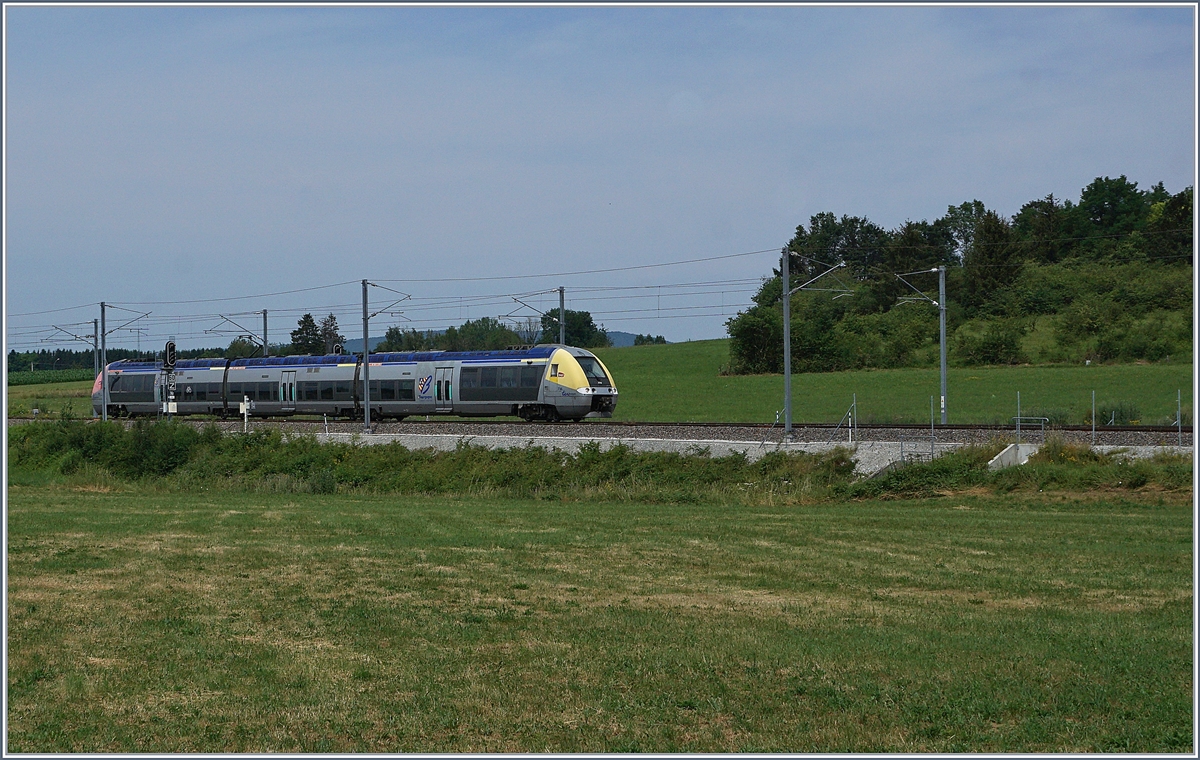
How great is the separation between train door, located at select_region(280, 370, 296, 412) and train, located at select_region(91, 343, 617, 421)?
5 centimetres

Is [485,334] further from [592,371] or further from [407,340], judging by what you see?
[592,371]

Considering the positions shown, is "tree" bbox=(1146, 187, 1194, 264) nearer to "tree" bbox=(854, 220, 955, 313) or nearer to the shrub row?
"tree" bbox=(854, 220, 955, 313)

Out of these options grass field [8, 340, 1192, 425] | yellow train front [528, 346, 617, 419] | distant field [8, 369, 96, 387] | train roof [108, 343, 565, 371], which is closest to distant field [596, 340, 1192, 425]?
grass field [8, 340, 1192, 425]

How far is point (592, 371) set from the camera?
4722cm

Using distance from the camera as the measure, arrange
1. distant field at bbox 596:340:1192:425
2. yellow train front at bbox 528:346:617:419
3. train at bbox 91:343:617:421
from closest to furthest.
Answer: yellow train front at bbox 528:346:617:419 < train at bbox 91:343:617:421 < distant field at bbox 596:340:1192:425

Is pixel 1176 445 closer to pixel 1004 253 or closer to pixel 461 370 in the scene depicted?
pixel 461 370

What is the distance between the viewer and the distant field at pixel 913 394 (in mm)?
58156

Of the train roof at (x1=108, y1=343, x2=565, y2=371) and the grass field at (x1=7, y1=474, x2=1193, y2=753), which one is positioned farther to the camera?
the train roof at (x1=108, y1=343, x2=565, y2=371)

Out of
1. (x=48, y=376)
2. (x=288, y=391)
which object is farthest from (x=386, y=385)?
(x=48, y=376)

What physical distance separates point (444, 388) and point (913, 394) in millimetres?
33904

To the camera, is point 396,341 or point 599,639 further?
point 396,341

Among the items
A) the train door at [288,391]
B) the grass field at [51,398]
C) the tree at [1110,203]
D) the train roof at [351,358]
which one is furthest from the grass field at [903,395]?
the tree at [1110,203]

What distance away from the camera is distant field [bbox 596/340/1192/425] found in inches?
2290

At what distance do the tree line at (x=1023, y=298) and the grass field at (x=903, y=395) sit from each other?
Answer: 13.0ft
